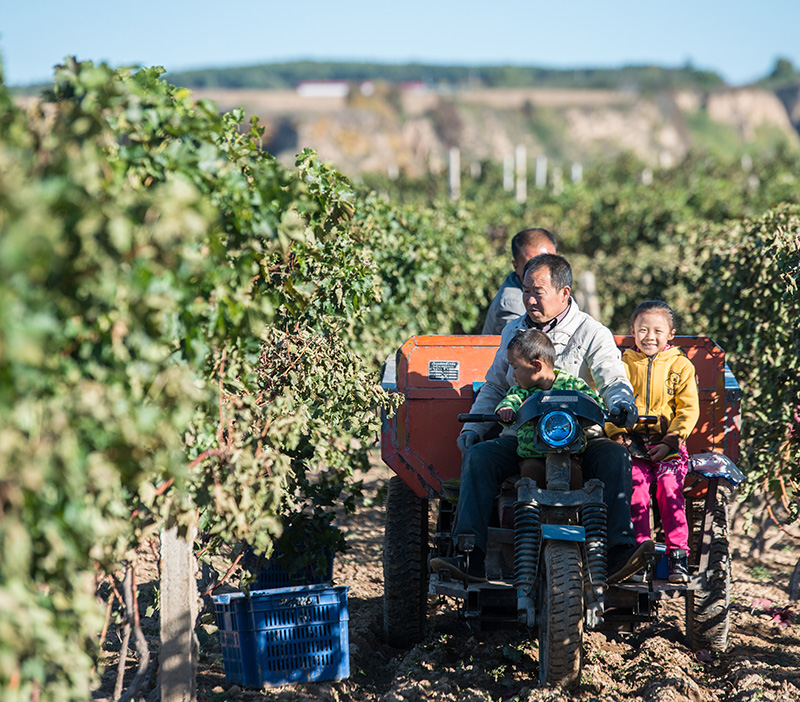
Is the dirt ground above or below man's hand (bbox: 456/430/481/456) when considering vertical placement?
below

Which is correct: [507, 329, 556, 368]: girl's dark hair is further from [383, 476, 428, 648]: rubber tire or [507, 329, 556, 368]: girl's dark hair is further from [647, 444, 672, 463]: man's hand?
[383, 476, 428, 648]: rubber tire

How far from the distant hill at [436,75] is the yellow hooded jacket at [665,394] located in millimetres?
136421

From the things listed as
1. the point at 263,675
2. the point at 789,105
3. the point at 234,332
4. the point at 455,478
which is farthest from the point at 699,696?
the point at 789,105

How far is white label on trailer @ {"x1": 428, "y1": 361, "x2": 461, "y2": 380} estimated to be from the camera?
4.97 meters

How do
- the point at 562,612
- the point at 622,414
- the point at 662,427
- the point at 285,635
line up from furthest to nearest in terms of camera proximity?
the point at 662,427
the point at 622,414
the point at 285,635
the point at 562,612

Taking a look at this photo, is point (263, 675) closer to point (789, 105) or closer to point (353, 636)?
point (353, 636)

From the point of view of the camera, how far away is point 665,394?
179 inches

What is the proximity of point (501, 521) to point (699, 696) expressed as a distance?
1.07m

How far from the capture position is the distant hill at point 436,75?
14300 centimetres

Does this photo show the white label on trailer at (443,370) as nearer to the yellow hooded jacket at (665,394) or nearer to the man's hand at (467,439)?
the man's hand at (467,439)

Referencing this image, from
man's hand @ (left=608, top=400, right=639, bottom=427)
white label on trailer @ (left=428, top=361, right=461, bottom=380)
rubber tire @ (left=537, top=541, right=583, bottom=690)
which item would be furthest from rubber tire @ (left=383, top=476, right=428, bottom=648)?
man's hand @ (left=608, top=400, right=639, bottom=427)

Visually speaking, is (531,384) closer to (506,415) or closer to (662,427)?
(506,415)

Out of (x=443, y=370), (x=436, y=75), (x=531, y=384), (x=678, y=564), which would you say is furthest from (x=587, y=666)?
(x=436, y=75)

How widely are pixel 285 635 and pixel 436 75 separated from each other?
542 ft
